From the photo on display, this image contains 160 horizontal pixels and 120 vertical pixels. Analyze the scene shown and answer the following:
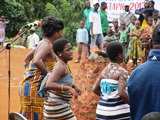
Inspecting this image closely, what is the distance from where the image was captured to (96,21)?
50.2ft

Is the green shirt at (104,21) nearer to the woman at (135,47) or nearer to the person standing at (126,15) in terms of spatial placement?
the person standing at (126,15)

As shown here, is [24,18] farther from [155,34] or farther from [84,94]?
[155,34]

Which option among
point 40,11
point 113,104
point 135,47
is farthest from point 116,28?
point 40,11

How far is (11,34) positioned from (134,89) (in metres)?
22.2

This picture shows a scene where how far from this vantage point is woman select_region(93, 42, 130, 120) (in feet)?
17.4

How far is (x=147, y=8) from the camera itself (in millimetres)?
12750

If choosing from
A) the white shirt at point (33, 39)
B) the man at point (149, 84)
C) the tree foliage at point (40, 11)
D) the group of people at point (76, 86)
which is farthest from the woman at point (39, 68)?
the tree foliage at point (40, 11)

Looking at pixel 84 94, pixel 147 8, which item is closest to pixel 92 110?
pixel 84 94

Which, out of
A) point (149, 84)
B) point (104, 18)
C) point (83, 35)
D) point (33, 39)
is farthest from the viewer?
point (33, 39)

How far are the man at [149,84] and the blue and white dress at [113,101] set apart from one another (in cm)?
102

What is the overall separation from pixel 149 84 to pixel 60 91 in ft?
4.68

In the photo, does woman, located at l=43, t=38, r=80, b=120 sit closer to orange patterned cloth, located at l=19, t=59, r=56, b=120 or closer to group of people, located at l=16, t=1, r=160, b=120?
group of people, located at l=16, t=1, r=160, b=120

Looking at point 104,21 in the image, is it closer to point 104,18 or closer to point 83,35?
point 104,18

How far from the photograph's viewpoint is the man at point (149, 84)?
420 cm
